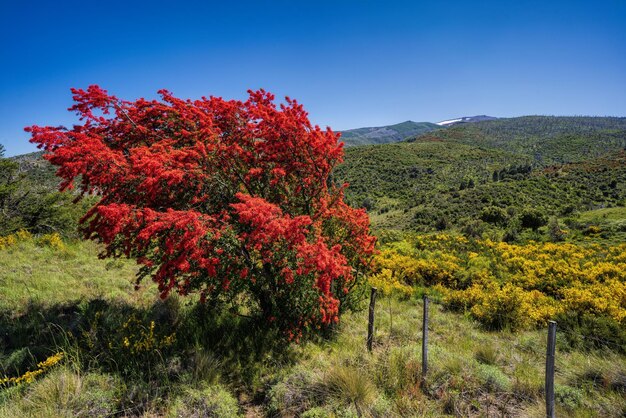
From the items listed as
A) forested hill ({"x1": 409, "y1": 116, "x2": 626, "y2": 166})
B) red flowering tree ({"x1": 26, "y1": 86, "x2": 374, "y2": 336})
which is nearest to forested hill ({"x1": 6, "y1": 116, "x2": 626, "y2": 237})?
forested hill ({"x1": 409, "y1": 116, "x2": 626, "y2": 166})

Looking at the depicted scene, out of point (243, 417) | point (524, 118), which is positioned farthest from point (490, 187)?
point (524, 118)

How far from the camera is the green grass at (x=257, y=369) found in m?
3.98

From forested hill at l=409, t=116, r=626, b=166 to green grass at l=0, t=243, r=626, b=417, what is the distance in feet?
313

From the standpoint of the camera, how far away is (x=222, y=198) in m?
5.19

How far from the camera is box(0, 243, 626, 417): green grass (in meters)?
3.98

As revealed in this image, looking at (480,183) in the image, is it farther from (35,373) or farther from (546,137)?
(546,137)

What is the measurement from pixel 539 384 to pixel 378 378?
7.57 feet

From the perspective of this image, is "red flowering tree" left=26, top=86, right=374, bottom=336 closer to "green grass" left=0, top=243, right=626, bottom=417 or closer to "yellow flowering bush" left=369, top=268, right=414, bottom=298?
"green grass" left=0, top=243, right=626, bottom=417

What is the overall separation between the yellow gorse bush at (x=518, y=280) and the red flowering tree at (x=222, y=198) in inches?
143

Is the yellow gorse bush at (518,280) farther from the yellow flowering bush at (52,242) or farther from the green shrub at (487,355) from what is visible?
the yellow flowering bush at (52,242)

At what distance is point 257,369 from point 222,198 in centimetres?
291

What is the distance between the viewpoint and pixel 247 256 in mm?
4676

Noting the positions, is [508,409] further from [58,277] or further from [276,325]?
[58,277]

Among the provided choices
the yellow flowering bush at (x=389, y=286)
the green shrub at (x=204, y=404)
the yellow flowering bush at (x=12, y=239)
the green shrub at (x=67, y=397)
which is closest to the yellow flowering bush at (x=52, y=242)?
the yellow flowering bush at (x=12, y=239)
